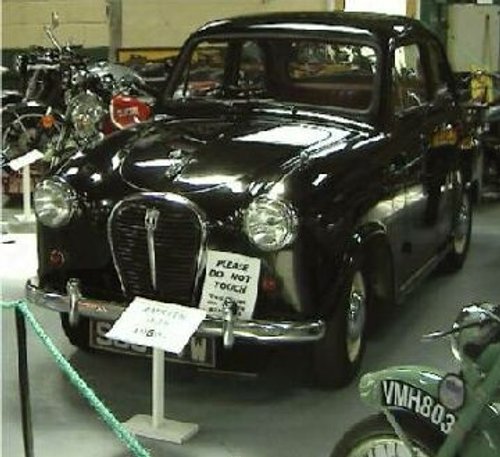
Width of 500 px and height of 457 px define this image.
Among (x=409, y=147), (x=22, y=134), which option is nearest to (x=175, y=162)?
(x=409, y=147)

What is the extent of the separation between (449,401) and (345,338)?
152cm

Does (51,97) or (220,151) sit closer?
(220,151)

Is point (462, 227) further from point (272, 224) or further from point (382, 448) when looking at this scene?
point (382, 448)

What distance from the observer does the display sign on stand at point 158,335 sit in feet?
11.5

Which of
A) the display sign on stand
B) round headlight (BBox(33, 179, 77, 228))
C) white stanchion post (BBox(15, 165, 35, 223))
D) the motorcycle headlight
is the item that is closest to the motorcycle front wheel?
the display sign on stand

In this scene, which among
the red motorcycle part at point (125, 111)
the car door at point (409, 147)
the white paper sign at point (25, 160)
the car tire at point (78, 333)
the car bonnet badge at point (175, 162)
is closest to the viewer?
the car bonnet badge at point (175, 162)

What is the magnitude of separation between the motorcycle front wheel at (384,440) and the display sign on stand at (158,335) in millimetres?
867

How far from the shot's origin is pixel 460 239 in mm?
Result: 6289

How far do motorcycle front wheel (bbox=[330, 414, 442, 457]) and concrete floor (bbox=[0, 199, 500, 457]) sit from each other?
890 millimetres

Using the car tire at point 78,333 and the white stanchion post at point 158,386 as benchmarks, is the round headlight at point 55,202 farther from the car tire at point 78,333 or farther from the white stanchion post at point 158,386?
the white stanchion post at point 158,386

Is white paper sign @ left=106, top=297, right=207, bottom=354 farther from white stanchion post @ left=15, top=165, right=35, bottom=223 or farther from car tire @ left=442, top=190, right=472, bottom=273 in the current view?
white stanchion post @ left=15, top=165, right=35, bottom=223

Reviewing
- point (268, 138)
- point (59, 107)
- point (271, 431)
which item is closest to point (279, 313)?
point (271, 431)

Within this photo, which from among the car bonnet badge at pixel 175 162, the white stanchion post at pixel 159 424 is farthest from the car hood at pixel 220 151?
the white stanchion post at pixel 159 424

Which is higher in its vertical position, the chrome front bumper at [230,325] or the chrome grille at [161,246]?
the chrome grille at [161,246]
